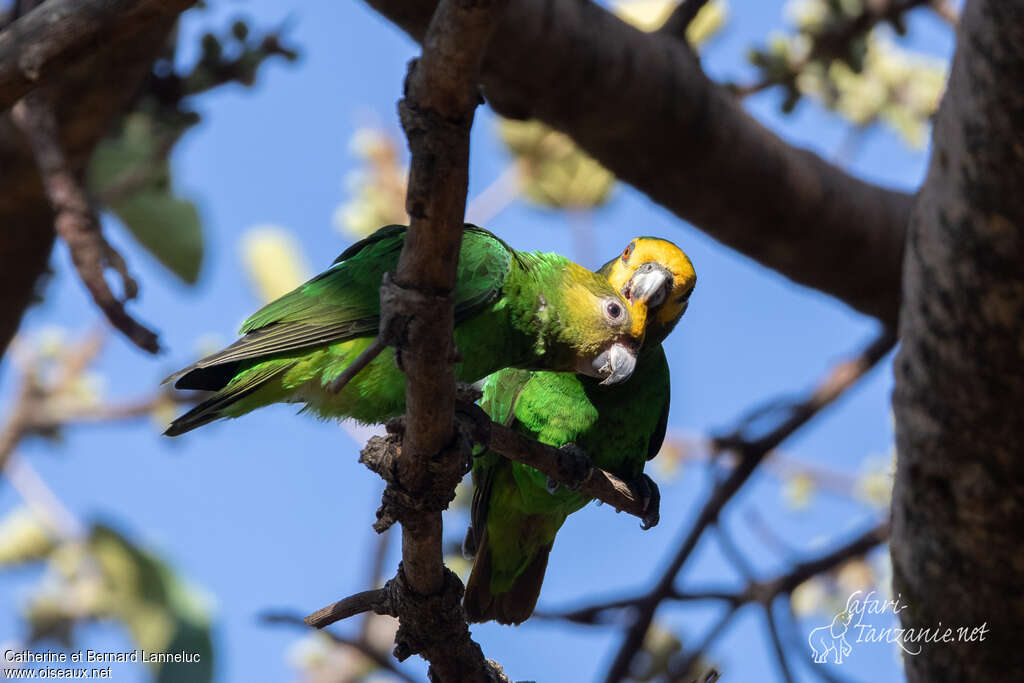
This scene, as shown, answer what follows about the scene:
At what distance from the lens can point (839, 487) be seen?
26.3ft

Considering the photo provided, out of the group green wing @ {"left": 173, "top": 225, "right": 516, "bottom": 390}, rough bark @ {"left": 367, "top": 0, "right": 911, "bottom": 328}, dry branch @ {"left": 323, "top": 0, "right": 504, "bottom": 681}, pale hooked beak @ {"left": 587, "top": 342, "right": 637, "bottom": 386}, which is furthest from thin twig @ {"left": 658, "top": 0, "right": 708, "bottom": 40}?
dry branch @ {"left": 323, "top": 0, "right": 504, "bottom": 681}

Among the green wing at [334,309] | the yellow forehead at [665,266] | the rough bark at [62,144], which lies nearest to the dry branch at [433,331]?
the green wing at [334,309]

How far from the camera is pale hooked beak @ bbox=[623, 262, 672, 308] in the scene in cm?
366

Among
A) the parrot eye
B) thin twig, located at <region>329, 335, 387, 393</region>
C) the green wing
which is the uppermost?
thin twig, located at <region>329, 335, 387, 393</region>

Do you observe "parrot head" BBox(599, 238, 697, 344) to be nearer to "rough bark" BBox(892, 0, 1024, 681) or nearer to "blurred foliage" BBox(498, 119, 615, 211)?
"rough bark" BBox(892, 0, 1024, 681)

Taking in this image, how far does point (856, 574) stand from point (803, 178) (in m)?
3.55

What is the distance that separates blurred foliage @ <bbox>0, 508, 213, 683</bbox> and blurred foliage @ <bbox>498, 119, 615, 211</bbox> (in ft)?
11.6

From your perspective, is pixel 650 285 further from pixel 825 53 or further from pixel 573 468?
pixel 825 53

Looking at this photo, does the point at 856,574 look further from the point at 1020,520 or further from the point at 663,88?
the point at 1020,520

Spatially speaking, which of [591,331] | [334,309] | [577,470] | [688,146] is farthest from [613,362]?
[688,146]

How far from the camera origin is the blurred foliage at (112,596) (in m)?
4.91

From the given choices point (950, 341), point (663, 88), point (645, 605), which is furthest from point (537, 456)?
point (663, 88)

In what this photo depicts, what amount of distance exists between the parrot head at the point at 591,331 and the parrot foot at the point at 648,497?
1.62 ft

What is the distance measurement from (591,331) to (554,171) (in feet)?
12.8
